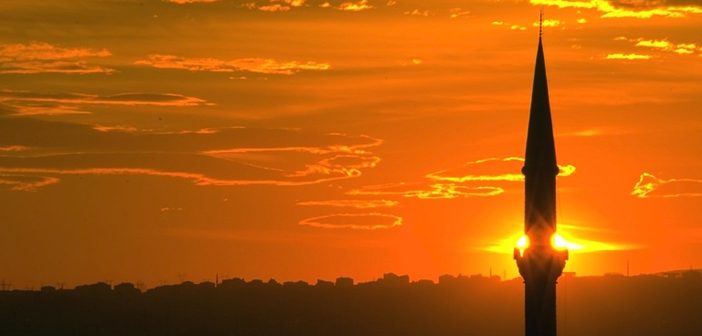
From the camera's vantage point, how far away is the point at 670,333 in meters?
199

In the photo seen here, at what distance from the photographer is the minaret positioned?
98.9 m

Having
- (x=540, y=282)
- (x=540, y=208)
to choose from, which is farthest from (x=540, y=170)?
(x=540, y=282)

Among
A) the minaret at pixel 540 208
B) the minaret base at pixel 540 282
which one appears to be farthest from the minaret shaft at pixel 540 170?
the minaret base at pixel 540 282

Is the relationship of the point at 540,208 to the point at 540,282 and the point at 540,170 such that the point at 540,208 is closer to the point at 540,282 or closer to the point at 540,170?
the point at 540,170

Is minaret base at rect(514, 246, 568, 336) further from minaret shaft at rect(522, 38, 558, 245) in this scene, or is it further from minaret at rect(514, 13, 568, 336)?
minaret shaft at rect(522, 38, 558, 245)

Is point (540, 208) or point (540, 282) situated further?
point (540, 282)

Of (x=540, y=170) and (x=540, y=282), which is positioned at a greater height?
(x=540, y=170)

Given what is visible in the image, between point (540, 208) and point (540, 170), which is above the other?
point (540, 170)

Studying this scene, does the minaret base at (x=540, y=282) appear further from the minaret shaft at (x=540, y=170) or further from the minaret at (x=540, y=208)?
the minaret shaft at (x=540, y=170)

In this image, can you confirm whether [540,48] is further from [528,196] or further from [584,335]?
[584,335]

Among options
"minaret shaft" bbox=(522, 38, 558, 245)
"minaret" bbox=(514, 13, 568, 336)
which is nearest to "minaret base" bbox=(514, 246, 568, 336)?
"minaret" bbox=(514, 13, 568, 336)

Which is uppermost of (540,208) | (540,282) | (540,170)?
(540,170)

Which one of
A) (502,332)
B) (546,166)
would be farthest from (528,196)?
(502,332)

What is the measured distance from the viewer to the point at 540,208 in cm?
9888
